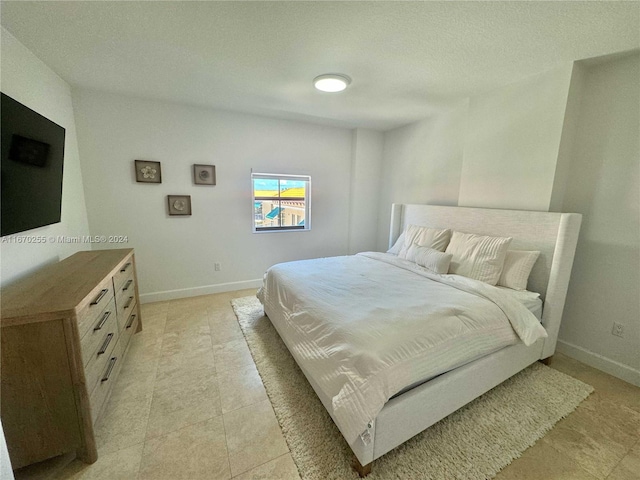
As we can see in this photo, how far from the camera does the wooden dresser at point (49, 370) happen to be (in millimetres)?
1128

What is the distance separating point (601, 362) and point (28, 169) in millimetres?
4500

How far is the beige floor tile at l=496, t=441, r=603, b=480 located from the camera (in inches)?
49.6

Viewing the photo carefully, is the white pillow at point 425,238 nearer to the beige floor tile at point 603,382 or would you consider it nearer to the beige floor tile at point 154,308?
the beige floor tile at point 603,382

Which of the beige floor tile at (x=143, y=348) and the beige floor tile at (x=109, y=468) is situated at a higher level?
the beige floor tile at (x=143, y=348)

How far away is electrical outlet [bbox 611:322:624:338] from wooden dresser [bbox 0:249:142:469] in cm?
362

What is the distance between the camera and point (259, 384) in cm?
185

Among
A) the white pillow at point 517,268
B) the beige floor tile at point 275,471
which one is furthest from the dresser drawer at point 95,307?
the white pillow at point 517,268

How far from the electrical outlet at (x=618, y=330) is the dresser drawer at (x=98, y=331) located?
11.9ft

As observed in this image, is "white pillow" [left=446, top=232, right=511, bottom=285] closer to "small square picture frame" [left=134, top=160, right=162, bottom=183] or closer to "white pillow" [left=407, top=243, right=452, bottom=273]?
"white pillow" [left=407, top=243, right=452, bottom=273]

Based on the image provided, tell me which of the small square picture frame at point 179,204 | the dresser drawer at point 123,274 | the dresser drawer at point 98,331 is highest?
the small square picture frame at point 179,204

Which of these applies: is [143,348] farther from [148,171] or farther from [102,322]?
[148,171]

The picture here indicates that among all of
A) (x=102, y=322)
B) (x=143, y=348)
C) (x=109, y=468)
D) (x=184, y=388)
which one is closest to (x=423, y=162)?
(x=184, y=388)

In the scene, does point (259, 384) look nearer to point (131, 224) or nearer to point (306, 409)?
point (306, 409)

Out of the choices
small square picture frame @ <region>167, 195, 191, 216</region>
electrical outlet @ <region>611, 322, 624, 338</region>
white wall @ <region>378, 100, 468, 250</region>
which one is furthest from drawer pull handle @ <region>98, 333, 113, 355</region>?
electrical outlet @ <region>611, 322, 624, 338</region>
